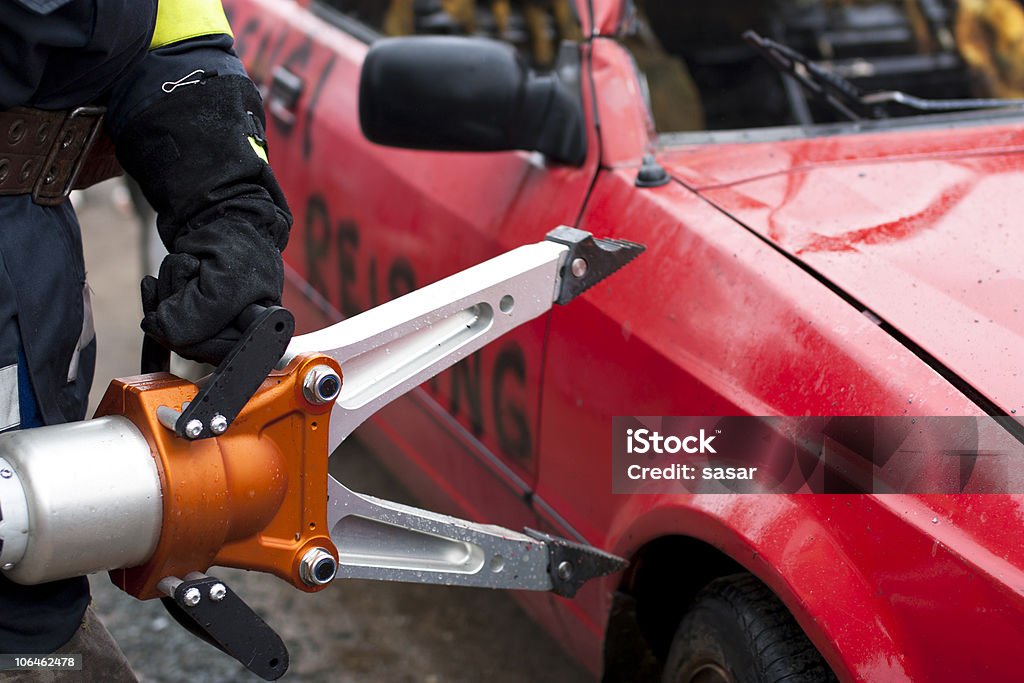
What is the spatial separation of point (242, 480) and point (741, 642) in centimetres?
72

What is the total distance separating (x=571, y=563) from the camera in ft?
5.96

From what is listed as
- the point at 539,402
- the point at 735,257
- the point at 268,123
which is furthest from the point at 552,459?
the point at 268,123

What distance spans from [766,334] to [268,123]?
6.04 feet

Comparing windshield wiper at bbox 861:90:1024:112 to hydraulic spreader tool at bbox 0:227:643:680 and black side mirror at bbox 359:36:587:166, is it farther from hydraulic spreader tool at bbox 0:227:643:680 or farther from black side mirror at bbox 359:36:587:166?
hydraulic spreader tool at bbox 0:227:643:680

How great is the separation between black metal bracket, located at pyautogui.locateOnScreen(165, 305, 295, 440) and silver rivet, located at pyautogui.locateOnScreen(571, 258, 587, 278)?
1.39 ft

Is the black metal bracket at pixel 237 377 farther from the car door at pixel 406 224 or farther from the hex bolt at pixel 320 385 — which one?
the car door at pixel 406 224

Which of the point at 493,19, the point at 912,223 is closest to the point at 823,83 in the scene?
the point at 912,223

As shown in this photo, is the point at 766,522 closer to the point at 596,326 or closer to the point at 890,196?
the point at 596,326

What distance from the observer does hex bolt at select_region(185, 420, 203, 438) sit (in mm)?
1363

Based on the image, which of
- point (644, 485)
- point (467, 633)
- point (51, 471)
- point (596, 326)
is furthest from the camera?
point (467, 633)

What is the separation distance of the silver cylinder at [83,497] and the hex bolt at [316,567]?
0.19 m

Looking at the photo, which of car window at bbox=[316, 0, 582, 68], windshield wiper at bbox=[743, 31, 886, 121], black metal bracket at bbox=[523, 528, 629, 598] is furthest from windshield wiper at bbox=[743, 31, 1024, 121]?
black metal bracket at bbox=[523, 528, 629, 598]

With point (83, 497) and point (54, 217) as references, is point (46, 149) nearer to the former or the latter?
point (54, 217)

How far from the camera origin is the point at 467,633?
2.94 metres
